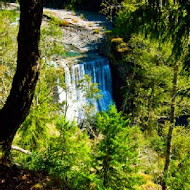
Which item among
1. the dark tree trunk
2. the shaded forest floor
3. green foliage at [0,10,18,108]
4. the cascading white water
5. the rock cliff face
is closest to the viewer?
the dark tree trunk

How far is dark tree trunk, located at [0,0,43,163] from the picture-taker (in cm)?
273

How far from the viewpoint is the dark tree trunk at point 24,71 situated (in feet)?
8.97

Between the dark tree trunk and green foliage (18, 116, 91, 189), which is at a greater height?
the dark tree trunk

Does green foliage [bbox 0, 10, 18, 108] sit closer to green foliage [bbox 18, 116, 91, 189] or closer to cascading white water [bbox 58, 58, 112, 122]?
cascading white water [bbox 58, 58, 112, 122]

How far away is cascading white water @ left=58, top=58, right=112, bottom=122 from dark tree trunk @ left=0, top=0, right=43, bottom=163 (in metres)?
10.9

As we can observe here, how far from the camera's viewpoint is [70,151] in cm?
473

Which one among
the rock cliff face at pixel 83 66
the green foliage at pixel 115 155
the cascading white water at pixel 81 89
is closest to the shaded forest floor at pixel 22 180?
the green foliage at pixel 115 155

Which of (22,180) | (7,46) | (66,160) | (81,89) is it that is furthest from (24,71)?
(81,89)

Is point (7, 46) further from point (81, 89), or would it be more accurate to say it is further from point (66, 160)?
point (66, 160)

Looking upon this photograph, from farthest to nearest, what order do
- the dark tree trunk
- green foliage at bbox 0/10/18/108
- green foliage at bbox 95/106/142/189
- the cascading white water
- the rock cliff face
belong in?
the cascading white water → the rock cliff face → green foliage at bbox 0/10/18/108 → green foliage at bbox 95/106/142/189 → the dark tree trunk

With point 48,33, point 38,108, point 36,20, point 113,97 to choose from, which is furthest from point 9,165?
point 113,97

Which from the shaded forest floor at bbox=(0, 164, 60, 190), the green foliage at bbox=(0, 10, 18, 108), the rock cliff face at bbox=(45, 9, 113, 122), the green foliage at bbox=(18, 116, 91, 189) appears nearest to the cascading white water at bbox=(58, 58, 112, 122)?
the rock cliff face at bbox=(45, 9, 113, 122)

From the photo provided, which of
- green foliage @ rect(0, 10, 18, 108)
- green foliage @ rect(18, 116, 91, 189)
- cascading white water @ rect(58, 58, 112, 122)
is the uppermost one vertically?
green foliage @ rect(0, 10, 18, 108)

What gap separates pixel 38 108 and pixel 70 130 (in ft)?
11.9
